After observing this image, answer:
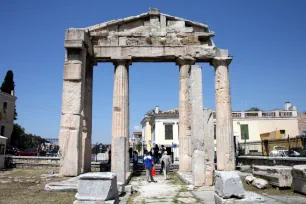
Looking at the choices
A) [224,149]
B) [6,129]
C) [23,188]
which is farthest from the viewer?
[6,129]

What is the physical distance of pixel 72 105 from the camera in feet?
43.6

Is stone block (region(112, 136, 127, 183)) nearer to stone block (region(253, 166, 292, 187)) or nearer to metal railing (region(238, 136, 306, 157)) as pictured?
stone block (region(253, 166, 292, 187))

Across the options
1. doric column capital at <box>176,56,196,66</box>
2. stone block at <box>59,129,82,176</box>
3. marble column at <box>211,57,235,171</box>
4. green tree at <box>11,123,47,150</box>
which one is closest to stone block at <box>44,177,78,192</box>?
stone block at <box>59,129,82,176</box>

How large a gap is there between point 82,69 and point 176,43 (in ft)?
17.7

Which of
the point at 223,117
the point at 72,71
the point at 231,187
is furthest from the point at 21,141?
the point at 231,187

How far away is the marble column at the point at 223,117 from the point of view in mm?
14961

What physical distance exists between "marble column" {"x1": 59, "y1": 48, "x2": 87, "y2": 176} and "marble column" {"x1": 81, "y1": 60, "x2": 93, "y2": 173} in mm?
2188

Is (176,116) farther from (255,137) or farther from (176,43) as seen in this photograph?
(176,43)

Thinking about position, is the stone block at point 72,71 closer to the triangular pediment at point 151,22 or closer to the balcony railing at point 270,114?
the triangular pediment at point 151,22

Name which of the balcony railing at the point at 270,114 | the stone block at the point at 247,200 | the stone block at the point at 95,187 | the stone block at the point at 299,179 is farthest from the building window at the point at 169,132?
the stone block at the point at 247,200

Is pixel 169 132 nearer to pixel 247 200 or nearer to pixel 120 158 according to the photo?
pixel 120 158

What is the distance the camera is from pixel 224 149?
15.1m

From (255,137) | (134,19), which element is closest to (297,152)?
(134,19)

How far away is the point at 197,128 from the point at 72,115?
5.77 meters
